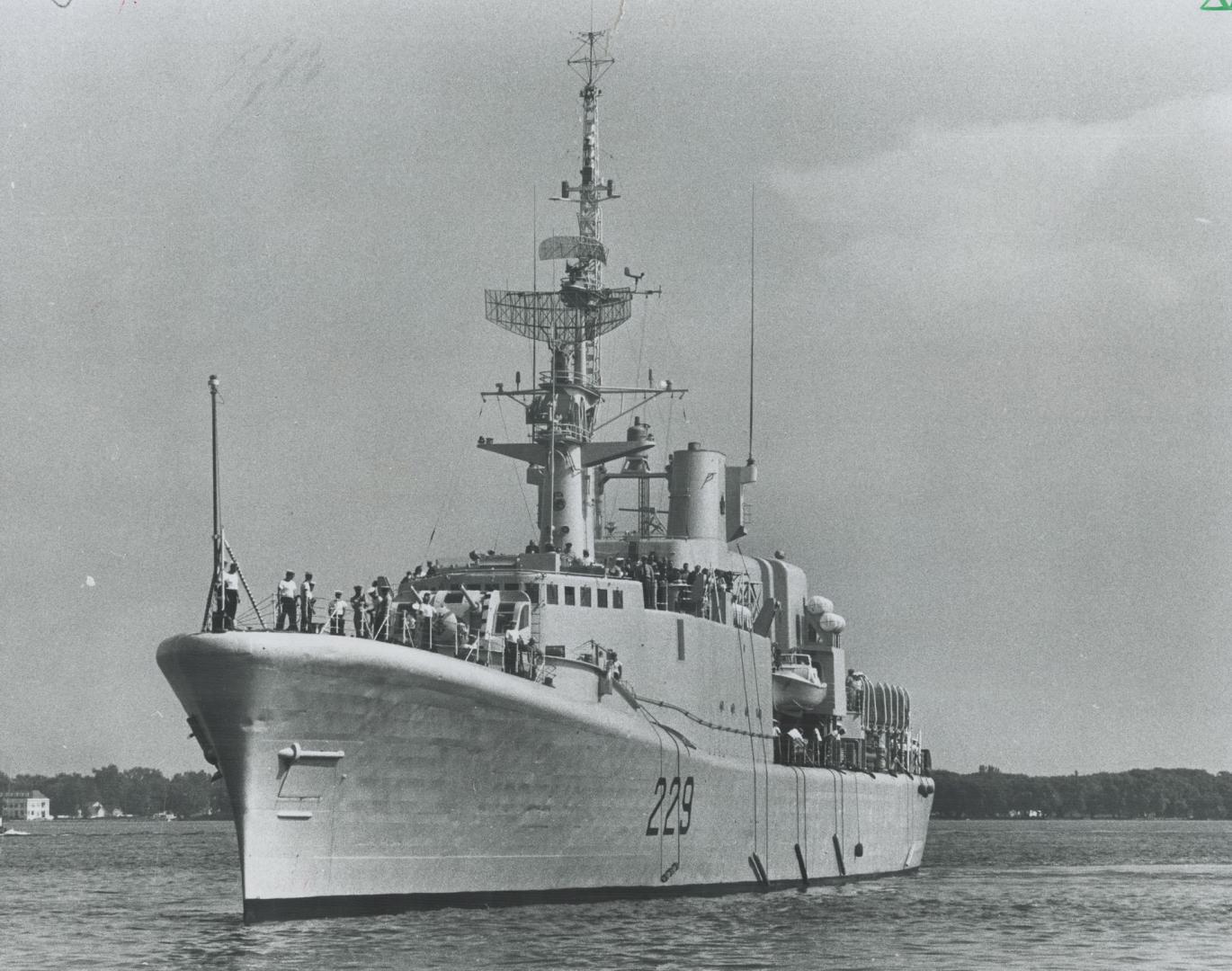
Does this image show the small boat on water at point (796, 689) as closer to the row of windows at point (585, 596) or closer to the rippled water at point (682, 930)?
the rippled water at point (682, 930)

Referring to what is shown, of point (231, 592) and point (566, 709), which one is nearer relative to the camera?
point (231, 592)

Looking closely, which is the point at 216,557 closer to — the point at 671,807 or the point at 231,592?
the point at 231,592

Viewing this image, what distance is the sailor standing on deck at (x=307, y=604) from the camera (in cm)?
2562

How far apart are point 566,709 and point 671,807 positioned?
4.92m

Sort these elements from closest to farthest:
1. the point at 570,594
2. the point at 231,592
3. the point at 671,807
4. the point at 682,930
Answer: the point at 231,592
the point at 682,930
the point at 570,594
the point at 671,807

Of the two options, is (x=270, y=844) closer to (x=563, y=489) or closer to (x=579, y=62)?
(x=563, y=489)

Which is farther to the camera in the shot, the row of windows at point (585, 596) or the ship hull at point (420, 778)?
the row of windows at point (585, 596)

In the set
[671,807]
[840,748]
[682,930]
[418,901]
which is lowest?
[682,930]

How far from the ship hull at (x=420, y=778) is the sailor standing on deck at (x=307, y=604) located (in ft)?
4.02

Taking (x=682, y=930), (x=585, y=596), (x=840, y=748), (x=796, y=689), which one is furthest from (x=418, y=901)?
(x=840, y=748)

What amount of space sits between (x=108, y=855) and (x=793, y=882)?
38.4m

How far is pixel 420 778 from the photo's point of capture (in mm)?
25828

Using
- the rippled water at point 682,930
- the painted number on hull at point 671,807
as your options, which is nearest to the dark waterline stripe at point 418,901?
the rippled water at point 682,930

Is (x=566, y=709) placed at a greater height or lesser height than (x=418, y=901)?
greater
